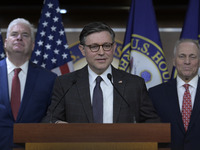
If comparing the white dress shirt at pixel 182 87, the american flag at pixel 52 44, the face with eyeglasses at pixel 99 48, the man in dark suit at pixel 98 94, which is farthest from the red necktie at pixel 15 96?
the white dress shirt at pixel 182 87

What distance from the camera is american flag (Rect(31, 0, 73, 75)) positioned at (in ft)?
13.0

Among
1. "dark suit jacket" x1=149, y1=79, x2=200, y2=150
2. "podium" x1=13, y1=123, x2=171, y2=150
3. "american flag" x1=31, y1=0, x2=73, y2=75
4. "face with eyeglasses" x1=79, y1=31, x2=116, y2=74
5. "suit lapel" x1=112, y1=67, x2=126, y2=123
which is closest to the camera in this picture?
"podium" x1=13, y1=123, x2=171, y2=150

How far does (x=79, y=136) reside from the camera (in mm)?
1520

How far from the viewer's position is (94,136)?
151 cm

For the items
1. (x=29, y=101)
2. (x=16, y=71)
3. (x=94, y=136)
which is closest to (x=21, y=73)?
(x=16, y=71)

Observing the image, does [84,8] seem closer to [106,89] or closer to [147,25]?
[147,25]

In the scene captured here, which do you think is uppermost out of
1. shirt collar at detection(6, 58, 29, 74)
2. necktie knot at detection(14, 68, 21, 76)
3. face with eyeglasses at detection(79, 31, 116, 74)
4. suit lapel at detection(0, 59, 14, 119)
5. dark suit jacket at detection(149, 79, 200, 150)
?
face with eyeglasses at detection(79, 31, 116, 74)

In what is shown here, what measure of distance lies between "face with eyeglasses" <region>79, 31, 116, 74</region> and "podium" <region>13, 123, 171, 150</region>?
84 centimetres

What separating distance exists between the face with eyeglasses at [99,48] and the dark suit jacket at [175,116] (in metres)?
0.87

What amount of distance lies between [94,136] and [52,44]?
2.66 m

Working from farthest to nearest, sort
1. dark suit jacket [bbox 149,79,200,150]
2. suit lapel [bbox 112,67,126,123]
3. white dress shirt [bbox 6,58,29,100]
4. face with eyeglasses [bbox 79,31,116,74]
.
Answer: white dress shirt [bbox 6,58,29,100] < dark suit jacket [bbox 149,79,200,150] < face with eyeglasses [bbox 79,31,116,74] < suit lapel [bbox 112,67,126,123]

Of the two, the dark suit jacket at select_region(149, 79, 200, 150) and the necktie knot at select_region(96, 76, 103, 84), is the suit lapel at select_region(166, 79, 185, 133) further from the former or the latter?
the necktie knot at select_region(96, 76, 103, 84)

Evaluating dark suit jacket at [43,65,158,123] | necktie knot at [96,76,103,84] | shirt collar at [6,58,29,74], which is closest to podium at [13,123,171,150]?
dark suit jacket at [43,65,158,123]

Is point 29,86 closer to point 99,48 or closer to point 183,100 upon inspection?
point 99,48
